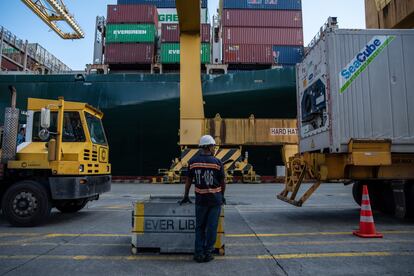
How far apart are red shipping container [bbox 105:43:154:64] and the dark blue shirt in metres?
24.5

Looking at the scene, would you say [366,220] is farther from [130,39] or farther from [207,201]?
[130,39]

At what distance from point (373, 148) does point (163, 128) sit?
60.4ft

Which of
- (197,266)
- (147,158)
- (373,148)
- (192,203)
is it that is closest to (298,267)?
(197,266)

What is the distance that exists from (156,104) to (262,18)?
12.8 metres

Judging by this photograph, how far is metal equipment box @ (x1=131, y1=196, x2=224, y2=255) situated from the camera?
4.39 meters

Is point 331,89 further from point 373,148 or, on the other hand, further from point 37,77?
point 37,77

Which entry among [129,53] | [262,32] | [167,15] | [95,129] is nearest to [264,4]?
[262,32]

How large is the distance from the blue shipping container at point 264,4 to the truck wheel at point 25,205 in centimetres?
2650

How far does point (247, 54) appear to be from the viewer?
90.4 ft

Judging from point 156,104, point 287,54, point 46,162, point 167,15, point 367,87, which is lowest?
point 46,162

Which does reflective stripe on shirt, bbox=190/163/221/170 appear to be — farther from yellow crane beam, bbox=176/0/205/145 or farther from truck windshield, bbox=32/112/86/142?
yellow crane beam, bbox=176/0/205/145

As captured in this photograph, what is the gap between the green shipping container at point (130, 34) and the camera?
27.4 metres

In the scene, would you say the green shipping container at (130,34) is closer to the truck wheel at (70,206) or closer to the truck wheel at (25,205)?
the truck wheel at (70,206)

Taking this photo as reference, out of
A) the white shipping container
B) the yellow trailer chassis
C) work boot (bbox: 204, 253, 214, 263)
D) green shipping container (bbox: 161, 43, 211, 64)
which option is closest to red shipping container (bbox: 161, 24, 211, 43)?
green shipping container (bbox: 161, 43, 211, 64)
